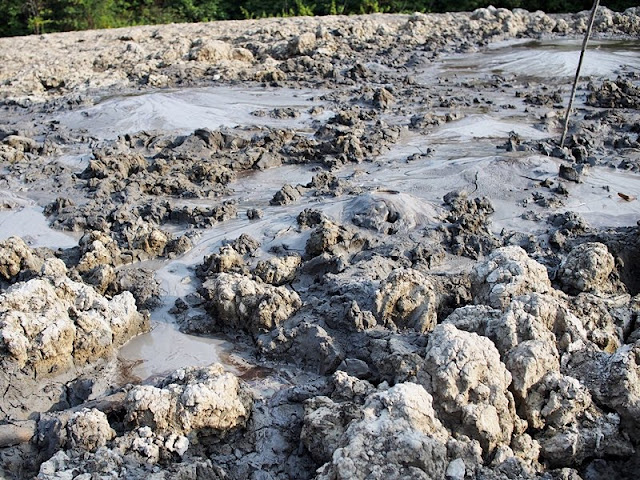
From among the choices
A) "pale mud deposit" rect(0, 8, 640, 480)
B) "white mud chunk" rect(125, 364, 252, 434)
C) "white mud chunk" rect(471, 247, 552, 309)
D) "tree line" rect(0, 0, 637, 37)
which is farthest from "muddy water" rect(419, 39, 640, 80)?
"white mud chunk" rect(125, 364, 252, 434)

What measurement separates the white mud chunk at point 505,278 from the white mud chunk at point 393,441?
140 cm

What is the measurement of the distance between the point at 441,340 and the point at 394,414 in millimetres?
638

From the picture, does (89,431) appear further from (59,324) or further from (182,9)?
(182,9)

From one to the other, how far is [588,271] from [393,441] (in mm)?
2774

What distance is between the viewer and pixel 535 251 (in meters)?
6.06

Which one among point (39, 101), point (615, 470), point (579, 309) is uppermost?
point (39, 101)

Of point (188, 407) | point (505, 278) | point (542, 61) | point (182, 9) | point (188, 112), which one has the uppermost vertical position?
point (182, 9)

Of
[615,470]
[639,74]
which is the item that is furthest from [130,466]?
[639,74]

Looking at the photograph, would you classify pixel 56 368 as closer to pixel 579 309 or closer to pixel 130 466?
pixel 130 466

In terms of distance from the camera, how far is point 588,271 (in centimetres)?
510

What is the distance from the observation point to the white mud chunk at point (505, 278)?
451 cm

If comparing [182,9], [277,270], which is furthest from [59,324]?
[182,9]

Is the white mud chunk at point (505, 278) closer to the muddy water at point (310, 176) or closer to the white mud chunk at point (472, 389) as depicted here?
the white mud chunk at point (472, 389)

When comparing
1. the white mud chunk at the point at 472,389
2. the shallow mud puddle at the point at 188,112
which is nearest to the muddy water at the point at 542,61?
the shallow mud puddle at the point at 188,112
